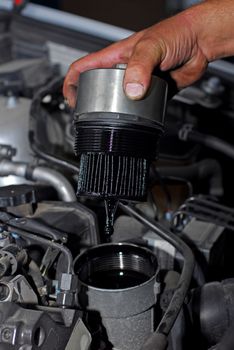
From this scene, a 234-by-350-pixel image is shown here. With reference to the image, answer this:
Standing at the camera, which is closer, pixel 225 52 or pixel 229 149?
pixel 225 52

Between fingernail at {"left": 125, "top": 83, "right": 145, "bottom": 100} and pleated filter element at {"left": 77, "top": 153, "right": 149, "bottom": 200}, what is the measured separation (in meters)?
0.08

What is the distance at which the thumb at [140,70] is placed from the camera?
0.59 metres

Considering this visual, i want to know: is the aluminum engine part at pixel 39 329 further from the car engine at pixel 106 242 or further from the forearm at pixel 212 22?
the forearm at pixel 212 22

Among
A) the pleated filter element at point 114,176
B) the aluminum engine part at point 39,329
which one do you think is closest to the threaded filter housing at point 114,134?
the pleated filter element at point 114,176

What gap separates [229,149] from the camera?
1151mm

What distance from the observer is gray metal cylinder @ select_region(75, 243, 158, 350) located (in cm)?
Result: 59

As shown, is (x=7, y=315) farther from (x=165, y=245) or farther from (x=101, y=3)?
(x=101, y=3)

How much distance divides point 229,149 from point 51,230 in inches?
23.4

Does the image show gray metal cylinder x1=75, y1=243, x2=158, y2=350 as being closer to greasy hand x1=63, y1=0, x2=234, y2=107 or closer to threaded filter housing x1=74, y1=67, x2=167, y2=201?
threaded filter housing x1=74, y1=67, x2=167, y2=201

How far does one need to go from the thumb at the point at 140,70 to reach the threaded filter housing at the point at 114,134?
0.01 meters

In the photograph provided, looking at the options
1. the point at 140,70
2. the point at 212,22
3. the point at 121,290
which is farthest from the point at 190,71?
the point at 121,290

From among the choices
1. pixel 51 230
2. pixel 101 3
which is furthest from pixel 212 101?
pixel 101 3

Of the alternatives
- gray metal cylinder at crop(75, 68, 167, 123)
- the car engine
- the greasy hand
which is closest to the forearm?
the greasy hand

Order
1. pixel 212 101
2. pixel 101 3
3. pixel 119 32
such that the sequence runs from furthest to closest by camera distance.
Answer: pixel 101 3, pixel 119 32, pixel 212 101
